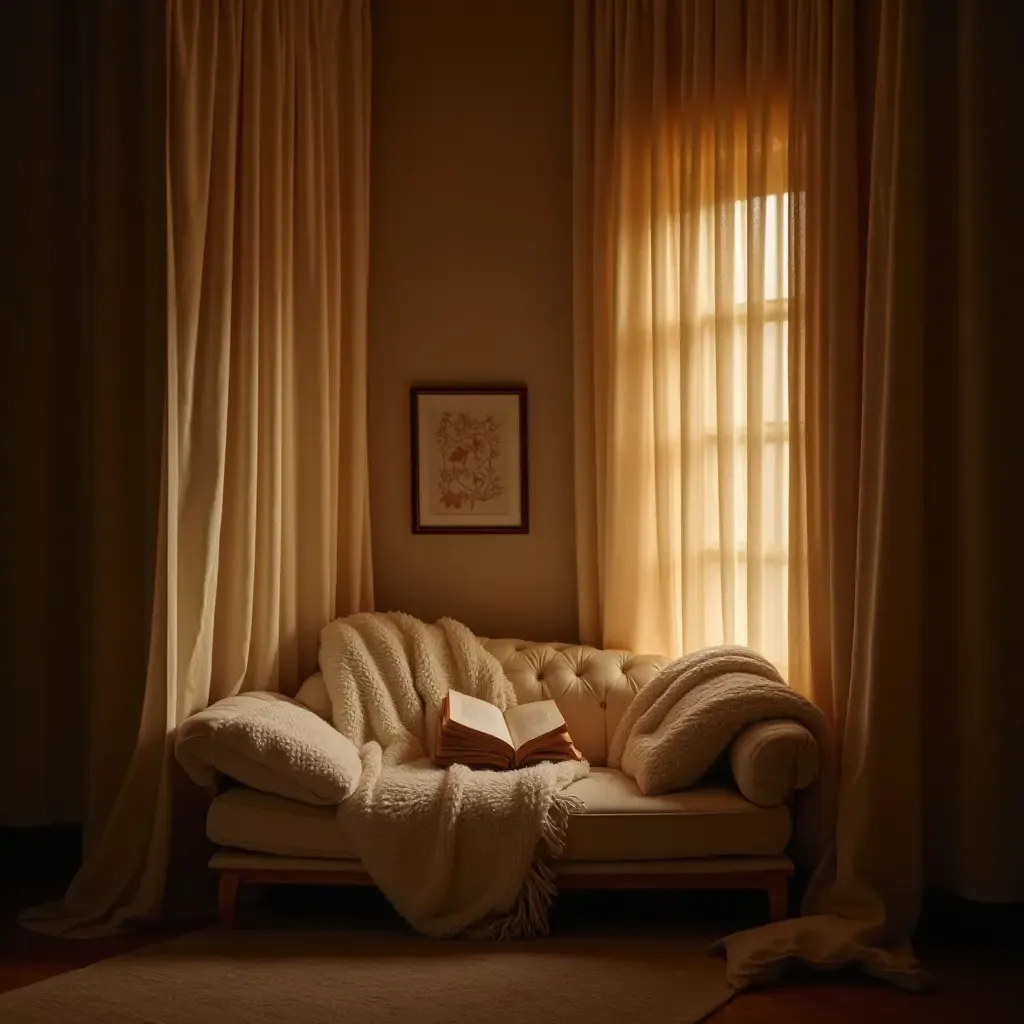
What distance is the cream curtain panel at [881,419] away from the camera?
2805mm

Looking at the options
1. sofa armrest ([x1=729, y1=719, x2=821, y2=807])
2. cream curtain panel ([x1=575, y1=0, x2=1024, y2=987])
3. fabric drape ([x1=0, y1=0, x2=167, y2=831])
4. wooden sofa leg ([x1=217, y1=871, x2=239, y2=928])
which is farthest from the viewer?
fabric drape ([x1=0, y1=0, x2=167, y2=831])

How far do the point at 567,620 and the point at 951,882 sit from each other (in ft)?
5.07

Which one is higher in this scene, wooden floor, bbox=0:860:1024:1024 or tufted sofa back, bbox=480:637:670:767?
tufted sofa back, bbox=480:637:670:767

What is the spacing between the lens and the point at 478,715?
3.32m

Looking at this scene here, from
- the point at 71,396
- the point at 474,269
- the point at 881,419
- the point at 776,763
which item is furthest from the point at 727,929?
the point at 71,396

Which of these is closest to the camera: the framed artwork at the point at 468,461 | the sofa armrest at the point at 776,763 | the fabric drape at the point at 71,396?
the sofa armrest at the point at 776,763

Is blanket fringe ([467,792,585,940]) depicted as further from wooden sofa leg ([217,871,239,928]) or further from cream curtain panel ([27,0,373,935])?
cream curtain panel ([27,0,373,935])

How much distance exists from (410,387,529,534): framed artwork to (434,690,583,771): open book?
2.68ft

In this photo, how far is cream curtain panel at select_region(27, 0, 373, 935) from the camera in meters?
3.18

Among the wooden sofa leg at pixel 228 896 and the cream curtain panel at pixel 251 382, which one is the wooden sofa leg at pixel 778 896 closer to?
the wooden sofa leg at pixel 228 896

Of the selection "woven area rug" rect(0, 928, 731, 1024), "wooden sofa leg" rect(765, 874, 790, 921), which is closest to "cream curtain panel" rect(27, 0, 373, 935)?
"woven area rug" rect(0, 928, 731, 1024)

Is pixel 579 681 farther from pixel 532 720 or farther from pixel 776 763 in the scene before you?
pixel 776 763

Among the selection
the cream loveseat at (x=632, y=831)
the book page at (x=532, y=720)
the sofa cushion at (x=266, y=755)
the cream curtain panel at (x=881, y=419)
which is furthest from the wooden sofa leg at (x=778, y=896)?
the sofa cushion at (x=266, y=755)

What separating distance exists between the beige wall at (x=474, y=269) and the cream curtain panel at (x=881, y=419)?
1.35 feet
